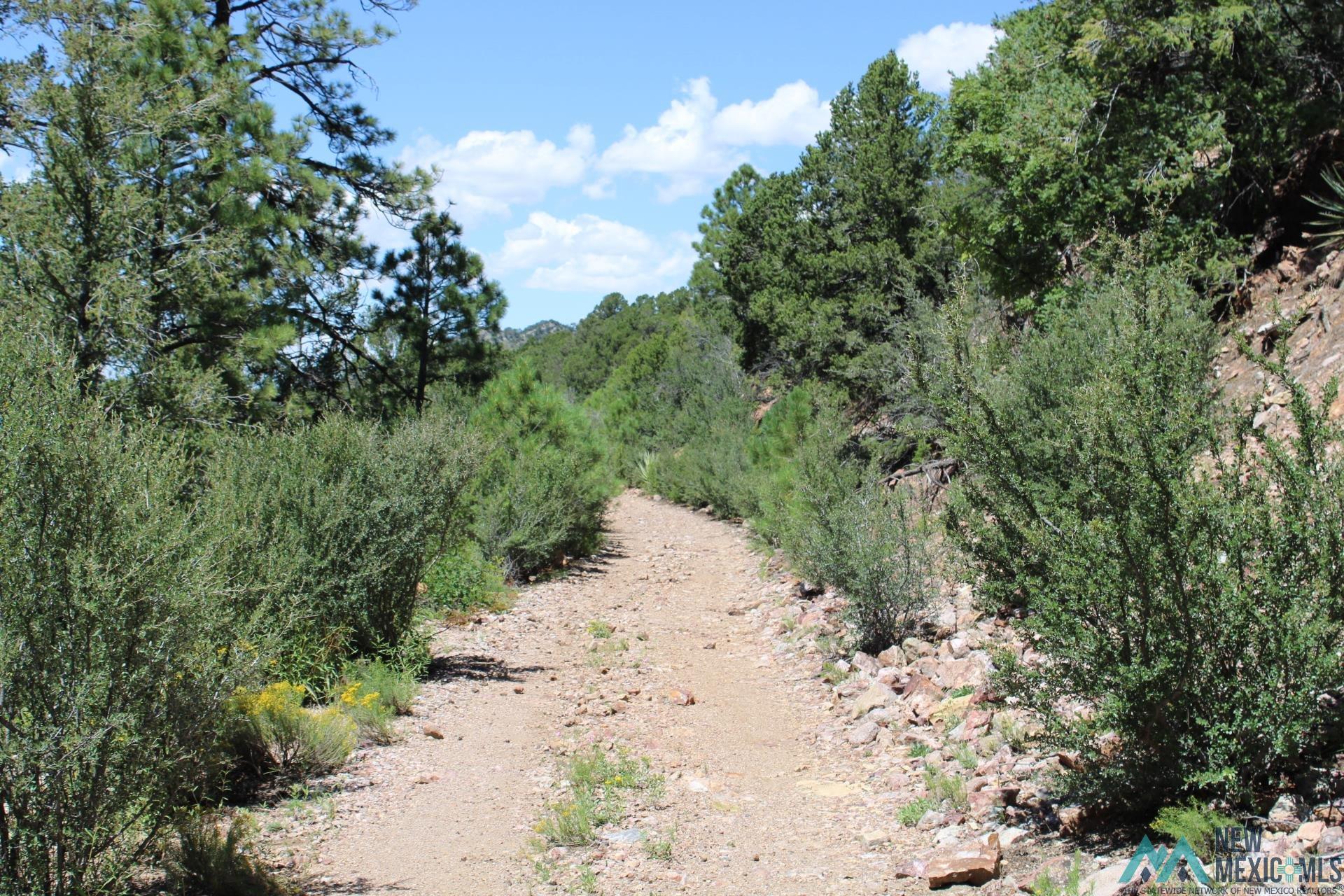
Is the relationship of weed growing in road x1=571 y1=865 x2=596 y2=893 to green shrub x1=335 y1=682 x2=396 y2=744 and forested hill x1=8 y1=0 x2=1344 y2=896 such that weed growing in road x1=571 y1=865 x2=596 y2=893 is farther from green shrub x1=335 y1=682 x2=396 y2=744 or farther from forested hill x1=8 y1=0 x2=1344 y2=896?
green shrub x1=335 y1=682 x2=396 y2=744

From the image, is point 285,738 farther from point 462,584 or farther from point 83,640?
point 462,584

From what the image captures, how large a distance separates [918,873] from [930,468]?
10.6m

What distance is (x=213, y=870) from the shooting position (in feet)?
13.9

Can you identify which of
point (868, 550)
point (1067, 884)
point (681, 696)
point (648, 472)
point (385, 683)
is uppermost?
point (648, 472)

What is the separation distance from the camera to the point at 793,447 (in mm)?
19062

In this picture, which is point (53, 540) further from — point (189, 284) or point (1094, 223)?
point (1094, 223)

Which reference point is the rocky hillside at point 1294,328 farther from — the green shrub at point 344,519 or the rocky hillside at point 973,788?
the green shrub at point 344,519

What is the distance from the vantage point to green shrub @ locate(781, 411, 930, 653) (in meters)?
8.49

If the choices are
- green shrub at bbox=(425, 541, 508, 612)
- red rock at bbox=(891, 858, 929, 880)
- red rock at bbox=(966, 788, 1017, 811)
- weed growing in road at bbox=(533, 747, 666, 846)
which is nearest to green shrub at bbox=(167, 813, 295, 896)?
weed growing in road at bbox=(533, 747, 666, 846)

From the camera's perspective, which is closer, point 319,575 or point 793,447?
point 319,575

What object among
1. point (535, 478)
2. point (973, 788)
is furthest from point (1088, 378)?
point (535, 478)

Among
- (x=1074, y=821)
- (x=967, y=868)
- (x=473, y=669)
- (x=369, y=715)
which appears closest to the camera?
(x=967, y=868)

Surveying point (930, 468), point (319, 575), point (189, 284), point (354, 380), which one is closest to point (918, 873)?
point (319, 575)

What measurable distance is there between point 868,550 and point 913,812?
3.54 metres
